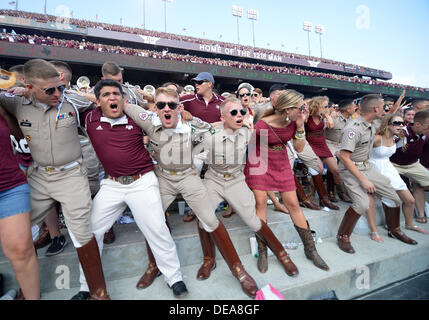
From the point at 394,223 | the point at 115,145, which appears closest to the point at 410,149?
the point at 394,223

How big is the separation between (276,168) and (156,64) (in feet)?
58.5

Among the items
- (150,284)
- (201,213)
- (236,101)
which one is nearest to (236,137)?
(236,101)

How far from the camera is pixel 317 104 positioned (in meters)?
4.38

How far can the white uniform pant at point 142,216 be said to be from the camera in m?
2.29

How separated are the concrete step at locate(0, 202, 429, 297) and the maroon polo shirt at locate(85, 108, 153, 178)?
1.01 m

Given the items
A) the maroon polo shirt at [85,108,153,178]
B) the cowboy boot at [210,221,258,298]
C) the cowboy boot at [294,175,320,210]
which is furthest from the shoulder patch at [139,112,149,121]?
the cowboy boot at [294,175,320,210]

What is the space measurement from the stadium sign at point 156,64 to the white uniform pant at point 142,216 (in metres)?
17.5

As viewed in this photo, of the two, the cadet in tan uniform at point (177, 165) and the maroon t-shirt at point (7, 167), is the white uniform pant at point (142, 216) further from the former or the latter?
the maroon t-shirt at point (7, 167)

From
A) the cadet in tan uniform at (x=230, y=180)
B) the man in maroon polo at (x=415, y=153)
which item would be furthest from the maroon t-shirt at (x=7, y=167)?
the man in maroon polo at (x=415, y=153)

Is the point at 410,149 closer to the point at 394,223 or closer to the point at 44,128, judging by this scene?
the point at 394,223

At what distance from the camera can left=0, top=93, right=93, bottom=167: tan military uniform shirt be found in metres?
2.15

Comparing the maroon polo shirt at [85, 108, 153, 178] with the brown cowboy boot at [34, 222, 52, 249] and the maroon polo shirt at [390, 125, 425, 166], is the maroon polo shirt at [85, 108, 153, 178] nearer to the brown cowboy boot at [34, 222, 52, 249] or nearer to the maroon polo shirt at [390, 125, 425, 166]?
the brown cowboy boot at [34, 222, 52, 249]

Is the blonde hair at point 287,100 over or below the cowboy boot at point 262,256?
over

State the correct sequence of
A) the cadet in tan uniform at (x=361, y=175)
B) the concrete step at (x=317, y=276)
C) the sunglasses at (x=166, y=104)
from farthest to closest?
the cadet in tan uniform at (x=361, y=175) < the sunglasses at (x=166, y=104) < the concrete step at (x=317, y=276)
